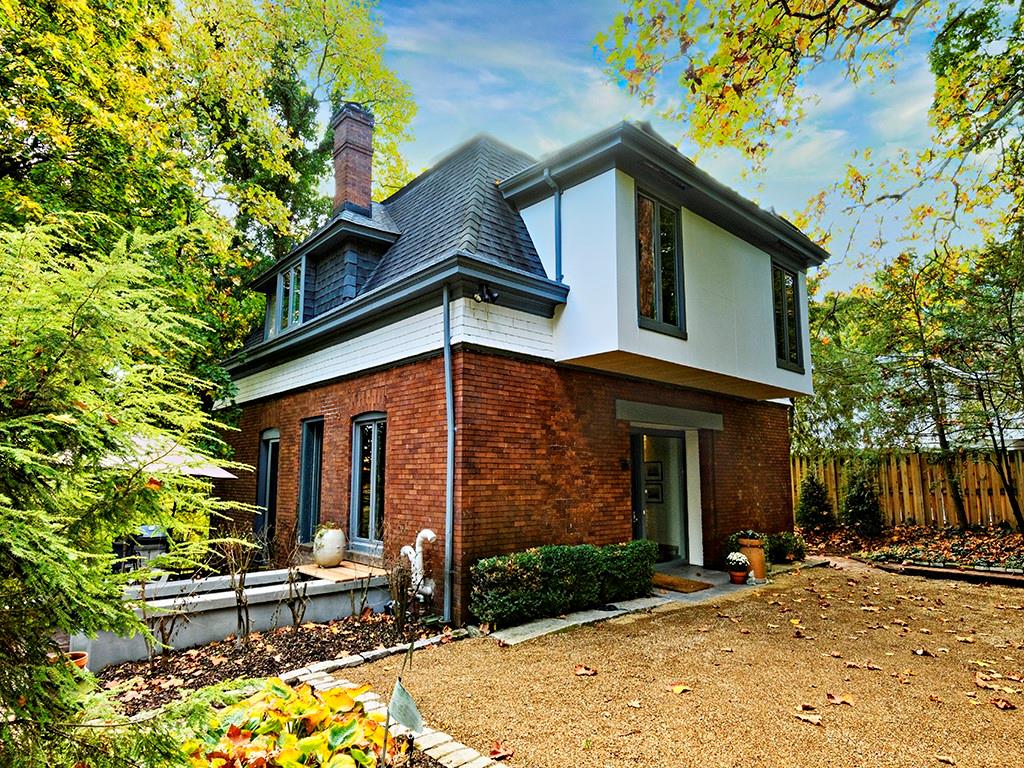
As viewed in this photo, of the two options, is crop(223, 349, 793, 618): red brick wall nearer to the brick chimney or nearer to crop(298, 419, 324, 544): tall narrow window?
crop(298, 419, 324, 544): tall narrow window

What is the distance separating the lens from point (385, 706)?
4.09 m

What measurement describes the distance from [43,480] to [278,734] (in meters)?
1.89

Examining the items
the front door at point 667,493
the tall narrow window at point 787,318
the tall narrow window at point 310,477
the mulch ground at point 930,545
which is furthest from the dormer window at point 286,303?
the mulch ground at point 930,545

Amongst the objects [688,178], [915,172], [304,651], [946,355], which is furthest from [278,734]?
[946,355]

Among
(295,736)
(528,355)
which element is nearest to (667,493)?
(528,355)

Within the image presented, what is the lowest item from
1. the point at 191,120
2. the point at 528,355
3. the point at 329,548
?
the point at 329,548

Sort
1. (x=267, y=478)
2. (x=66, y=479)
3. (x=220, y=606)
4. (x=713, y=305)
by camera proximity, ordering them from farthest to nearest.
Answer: (x=267, y=478) < (x=713, y=305) < (x=220, y=606) < (x=66, y=479)

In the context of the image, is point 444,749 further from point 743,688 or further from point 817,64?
point 817,64

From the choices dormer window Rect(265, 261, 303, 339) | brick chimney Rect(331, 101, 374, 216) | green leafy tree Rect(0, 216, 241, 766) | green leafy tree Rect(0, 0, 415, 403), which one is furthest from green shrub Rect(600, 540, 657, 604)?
brick chimney Rect(331, 101, 374, 216)

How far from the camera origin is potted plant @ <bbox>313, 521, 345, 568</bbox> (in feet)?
26.5

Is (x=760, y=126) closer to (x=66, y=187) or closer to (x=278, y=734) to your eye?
(x=278, y=734)

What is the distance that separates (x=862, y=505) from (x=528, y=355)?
34.7ft

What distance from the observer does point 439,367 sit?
7309mm

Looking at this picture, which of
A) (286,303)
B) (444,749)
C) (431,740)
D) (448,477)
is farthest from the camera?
(286,303)
